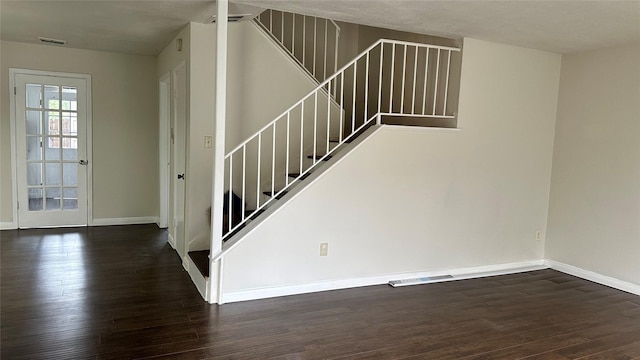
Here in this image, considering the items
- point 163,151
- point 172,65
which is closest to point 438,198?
point 172,65

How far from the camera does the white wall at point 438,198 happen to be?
11.7ft

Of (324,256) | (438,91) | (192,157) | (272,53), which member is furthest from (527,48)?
(192,157)

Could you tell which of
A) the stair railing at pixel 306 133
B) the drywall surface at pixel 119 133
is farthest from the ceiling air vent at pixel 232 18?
the drywall surface at pixel 119 133

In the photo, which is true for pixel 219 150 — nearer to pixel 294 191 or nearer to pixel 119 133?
pixel 294 191

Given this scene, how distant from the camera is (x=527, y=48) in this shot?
14.2 feet

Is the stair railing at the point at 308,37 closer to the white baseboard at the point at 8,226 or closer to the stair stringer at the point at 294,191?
the stair stringer at the point at 294,191

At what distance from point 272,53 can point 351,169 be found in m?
1.42

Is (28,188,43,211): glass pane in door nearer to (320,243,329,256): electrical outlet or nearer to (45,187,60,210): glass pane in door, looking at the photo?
(45,187,60,210): glass pane in door

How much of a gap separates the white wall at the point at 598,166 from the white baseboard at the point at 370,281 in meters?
0.51

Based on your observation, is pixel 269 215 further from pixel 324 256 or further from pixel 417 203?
pixel 417 203

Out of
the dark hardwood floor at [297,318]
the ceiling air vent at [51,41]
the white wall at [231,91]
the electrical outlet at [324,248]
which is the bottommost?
the dark hardwood floor at [297,318]

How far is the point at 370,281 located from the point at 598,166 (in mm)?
2542

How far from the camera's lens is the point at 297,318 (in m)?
3.09

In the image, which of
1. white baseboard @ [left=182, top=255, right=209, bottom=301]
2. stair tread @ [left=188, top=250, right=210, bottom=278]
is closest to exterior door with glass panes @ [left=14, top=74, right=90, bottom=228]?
white baseboard @ [left=182, top=255, right=209, bottom=301]
